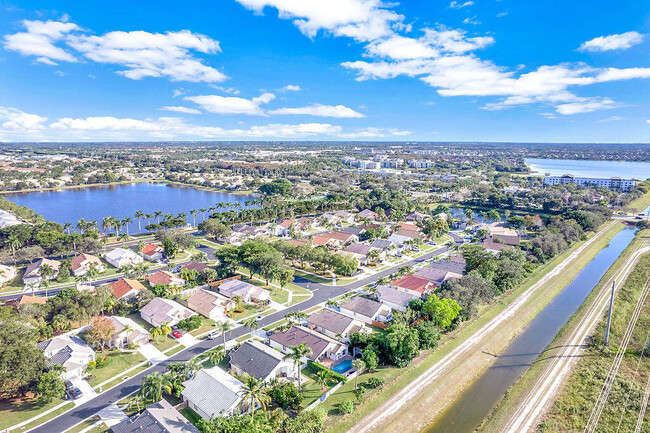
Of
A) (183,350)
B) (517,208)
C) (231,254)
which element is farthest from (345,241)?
(517,208)

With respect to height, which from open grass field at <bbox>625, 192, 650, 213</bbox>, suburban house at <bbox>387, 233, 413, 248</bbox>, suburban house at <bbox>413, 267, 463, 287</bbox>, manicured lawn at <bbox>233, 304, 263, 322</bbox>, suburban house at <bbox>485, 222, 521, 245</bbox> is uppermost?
open grass field at <bbox>625, 192, 650, 213</bbox>

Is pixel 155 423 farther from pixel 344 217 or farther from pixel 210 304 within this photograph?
pixel 344 217

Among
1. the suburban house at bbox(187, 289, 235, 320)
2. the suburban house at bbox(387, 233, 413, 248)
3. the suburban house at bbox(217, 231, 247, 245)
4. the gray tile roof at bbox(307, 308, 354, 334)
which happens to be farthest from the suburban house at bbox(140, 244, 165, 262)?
the suburban house at bbox(387, 233, 413, 248)

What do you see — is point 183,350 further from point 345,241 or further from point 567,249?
point 567,249

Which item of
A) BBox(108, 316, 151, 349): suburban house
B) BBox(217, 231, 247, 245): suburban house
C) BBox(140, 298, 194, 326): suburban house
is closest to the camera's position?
BBox(108, 316, 151, 349): suburban house

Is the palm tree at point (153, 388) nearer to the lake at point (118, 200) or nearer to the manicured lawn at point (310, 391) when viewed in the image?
the manicured lawn at point (310, 391)

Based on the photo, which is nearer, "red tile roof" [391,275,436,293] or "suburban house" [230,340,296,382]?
"suburban house" [230,340,296,382]

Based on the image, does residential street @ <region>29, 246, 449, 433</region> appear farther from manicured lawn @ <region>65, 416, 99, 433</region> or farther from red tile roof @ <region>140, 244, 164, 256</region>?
red tile roof @ <region>140, 244, 164, 256</region>

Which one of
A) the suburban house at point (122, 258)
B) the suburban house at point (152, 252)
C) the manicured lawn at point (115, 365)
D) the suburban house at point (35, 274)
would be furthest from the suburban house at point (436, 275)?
the suburban house at point (35, 274)
